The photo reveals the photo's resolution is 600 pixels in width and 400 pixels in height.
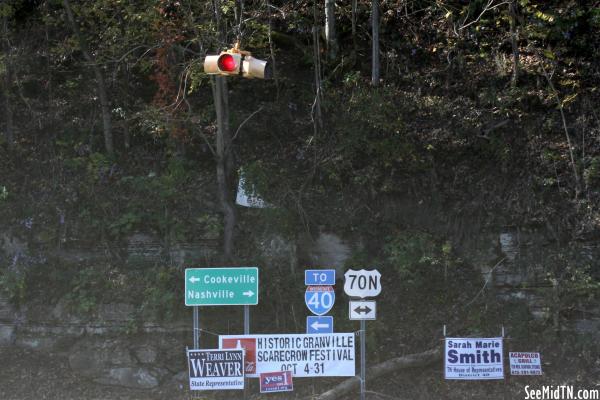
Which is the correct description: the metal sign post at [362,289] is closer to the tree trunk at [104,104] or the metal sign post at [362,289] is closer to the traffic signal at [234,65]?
the traffic signal at [234,65]

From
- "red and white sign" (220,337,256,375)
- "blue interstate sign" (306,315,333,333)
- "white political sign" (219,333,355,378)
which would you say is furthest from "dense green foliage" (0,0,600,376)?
"red and white sign" (220,337,256,375)

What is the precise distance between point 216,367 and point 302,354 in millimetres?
1161

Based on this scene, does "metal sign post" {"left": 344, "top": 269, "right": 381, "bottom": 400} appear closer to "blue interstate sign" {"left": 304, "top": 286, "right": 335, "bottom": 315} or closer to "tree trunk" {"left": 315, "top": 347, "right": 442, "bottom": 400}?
"tree trunk" {"left": 315, "top": 347, "right": 442, "bottom": 400}

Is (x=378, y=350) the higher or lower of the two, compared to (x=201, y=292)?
lower

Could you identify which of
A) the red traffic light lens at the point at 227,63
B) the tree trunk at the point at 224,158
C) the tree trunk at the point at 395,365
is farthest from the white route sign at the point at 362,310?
the red traffic light lens at the point at 227,63

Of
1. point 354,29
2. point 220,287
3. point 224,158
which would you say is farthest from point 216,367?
point 354,29

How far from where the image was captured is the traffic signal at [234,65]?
25.6 ft

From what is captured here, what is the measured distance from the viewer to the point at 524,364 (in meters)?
8.61

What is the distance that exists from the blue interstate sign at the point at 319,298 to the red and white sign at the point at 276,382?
3.09 feet

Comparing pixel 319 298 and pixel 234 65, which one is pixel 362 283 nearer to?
pixel 319 298

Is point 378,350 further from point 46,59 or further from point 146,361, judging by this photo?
point 46,59

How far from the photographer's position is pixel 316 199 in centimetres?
1075

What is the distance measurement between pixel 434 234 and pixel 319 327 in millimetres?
2793

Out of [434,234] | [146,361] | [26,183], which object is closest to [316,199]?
[434,234]
